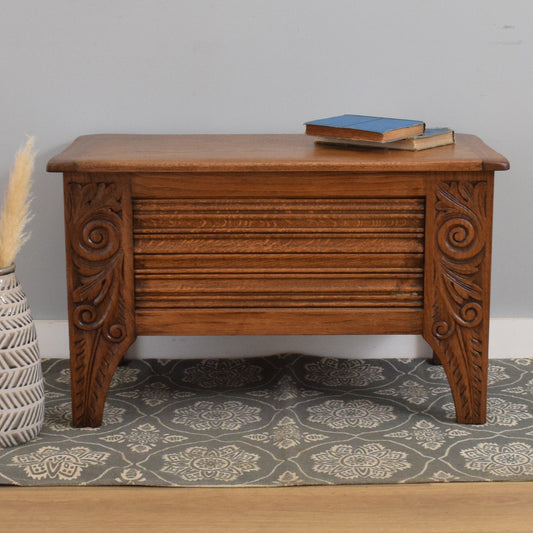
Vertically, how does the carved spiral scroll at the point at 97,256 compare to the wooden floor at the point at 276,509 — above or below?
above

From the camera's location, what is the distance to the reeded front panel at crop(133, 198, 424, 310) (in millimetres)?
2023

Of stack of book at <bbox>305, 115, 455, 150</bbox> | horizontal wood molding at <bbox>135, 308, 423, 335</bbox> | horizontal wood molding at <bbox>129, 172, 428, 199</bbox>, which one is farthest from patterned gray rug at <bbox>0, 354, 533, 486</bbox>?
stack of book at <bbox>305, 115, 455, 150</bbox>

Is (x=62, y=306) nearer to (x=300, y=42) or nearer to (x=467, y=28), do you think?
(x=300, y=42)

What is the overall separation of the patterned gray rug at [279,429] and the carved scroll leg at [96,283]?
0.40 ft

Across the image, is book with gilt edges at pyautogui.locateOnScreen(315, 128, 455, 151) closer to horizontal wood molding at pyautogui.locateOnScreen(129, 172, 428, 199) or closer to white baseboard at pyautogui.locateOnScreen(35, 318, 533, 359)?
horizontal wood molding at pyautogui.locateOnScreen(129, 172, 428, 199)

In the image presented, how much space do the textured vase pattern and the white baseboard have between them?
551 mm

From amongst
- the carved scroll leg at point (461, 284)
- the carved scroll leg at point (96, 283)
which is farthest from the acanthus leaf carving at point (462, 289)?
the carved scroll leg at point (96, 283)

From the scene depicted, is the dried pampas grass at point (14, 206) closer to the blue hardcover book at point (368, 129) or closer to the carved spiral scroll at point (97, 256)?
the carved spiral scroll at point (97, 256)

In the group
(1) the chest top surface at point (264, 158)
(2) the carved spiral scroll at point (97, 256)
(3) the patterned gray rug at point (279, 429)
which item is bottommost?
(3) the patterned gray rug at point (279, 429)

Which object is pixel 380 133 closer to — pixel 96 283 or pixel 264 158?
pixel 264 158

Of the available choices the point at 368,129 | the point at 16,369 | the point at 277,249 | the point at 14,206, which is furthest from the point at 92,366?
the point at 368,129

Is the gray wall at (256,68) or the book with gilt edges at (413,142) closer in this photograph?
the book with gilt edges at (413,142)

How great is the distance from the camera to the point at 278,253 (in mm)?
2047

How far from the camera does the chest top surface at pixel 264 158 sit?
1965 mm
